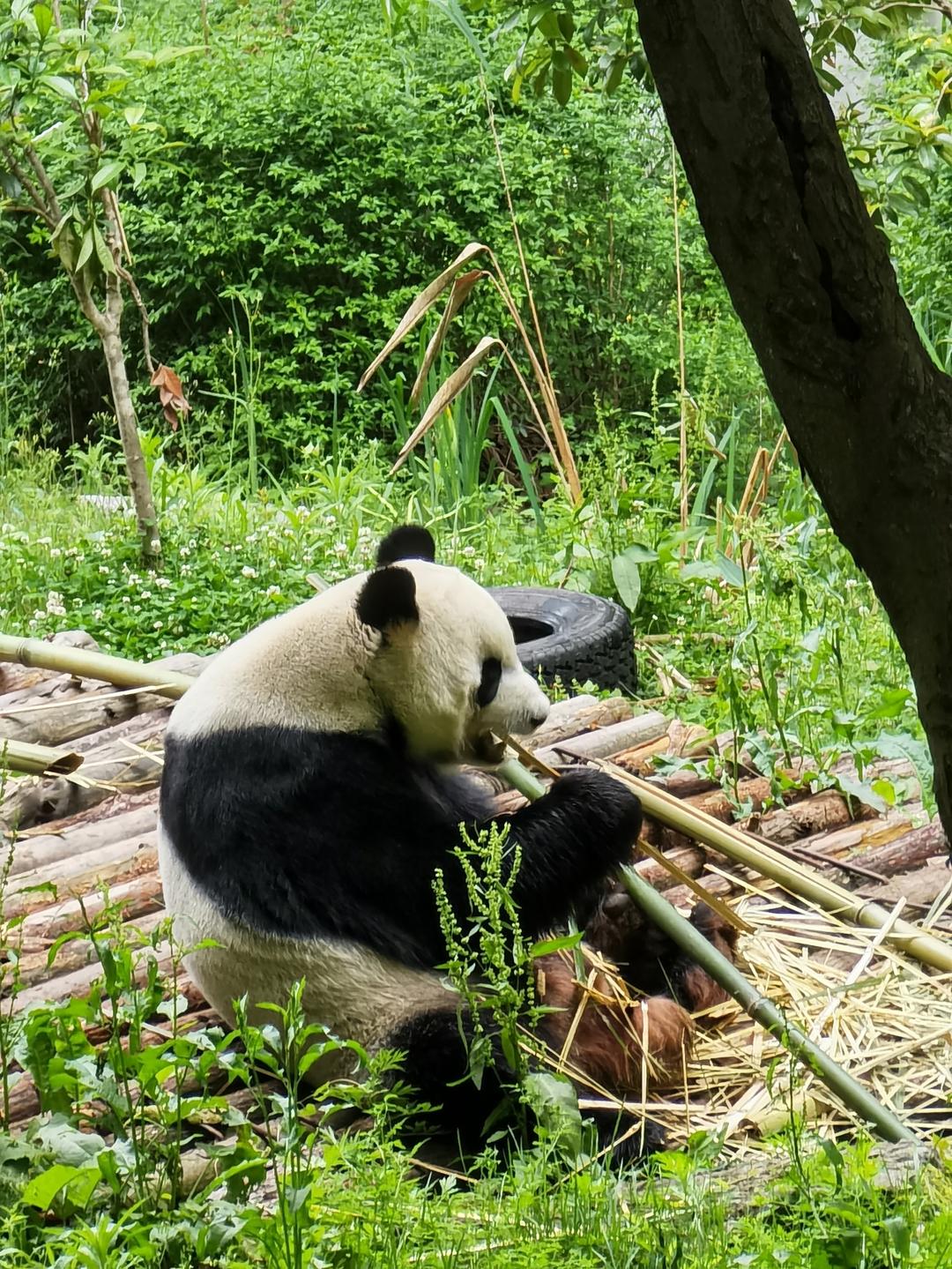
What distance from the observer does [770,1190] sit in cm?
204

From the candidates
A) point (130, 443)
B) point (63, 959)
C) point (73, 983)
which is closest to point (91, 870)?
point (63, 959)

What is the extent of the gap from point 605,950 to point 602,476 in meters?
3.40

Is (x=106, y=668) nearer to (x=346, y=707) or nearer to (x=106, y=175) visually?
(x=346, y=707)

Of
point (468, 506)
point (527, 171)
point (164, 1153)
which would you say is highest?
point (527, 171)

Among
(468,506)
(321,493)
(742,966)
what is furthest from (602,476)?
(742,966)

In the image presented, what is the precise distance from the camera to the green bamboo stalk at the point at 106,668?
4676 millimetres

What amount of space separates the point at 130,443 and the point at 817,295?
5.33 meters

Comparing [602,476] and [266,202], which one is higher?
[266,202]

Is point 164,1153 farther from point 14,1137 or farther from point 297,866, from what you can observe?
point 297,866

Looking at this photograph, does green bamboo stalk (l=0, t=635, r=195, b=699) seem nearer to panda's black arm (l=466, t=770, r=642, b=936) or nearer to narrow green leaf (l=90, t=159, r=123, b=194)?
panda's black arm (l=466, t=770, r=642, b=936)

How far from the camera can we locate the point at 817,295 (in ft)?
6.33

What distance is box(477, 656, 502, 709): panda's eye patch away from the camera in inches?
123

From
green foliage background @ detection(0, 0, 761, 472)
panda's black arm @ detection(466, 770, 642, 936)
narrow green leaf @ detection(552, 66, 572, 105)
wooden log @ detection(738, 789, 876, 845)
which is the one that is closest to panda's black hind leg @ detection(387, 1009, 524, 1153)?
panda's black arm @ detection(466, 770, 642, 936)

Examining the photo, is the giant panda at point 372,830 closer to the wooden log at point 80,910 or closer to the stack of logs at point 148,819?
the stack of logs at point 148,819
